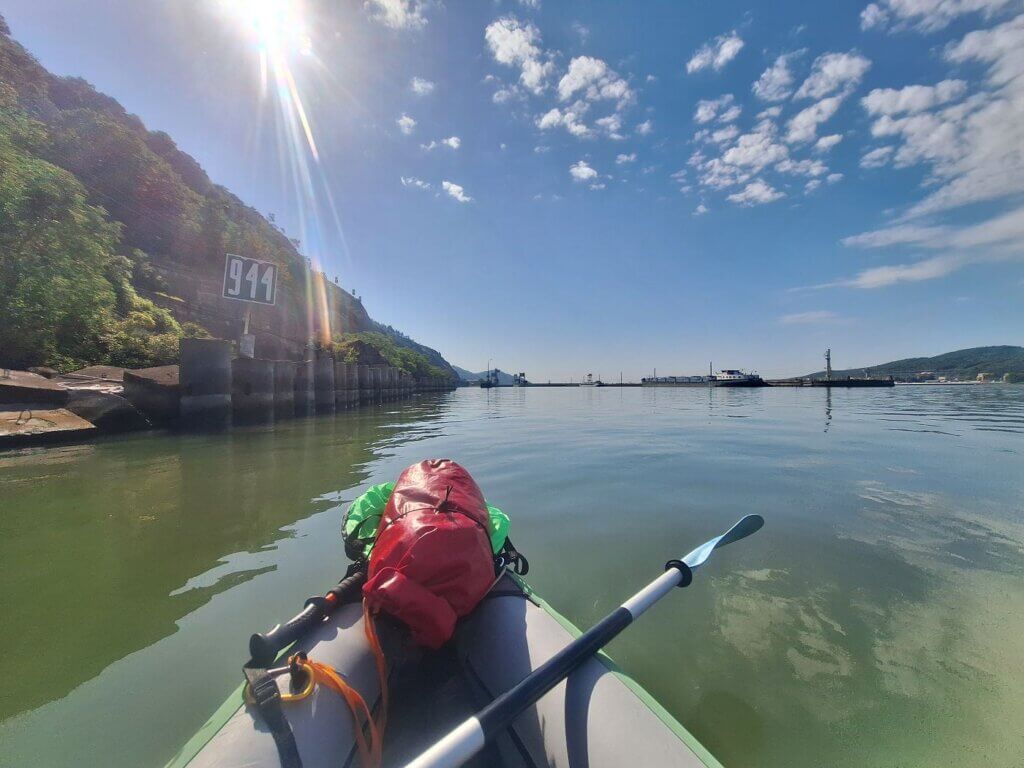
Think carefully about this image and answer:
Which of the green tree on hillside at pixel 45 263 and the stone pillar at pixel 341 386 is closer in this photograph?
the green tree on hillside at pixel 45 263

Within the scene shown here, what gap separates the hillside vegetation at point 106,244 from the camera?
1163cm

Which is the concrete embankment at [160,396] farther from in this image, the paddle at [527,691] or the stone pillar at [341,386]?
the paddle at [527,691]

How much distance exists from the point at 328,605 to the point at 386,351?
65.8 m

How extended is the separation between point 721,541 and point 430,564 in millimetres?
2508

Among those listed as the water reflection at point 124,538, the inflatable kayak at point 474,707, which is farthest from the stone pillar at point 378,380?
the inflatable kayak at point 474,707

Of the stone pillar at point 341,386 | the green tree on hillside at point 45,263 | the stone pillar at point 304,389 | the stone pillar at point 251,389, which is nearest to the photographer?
the green tree on hillside at point 45,263

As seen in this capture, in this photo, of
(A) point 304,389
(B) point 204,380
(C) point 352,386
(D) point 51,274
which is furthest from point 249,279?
(C) point 352,386

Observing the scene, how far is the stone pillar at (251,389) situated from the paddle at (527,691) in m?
16.8

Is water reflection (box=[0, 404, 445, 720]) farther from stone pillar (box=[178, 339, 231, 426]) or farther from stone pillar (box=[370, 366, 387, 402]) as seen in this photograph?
stone pillar (box=[370, 366, 387, 402])

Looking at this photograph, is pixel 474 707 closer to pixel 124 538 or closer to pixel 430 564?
pixel 430 564

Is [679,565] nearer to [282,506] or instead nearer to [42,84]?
[282,506]

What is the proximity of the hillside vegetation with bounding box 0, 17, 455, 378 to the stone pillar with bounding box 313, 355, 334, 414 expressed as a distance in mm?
5139

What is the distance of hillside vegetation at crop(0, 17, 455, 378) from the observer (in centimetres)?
1163

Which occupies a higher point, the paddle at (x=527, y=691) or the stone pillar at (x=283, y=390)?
the stone pillar at (x=283, y=390)
